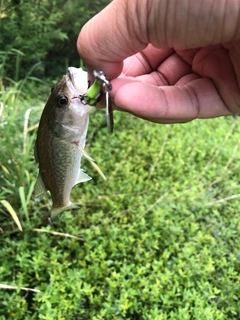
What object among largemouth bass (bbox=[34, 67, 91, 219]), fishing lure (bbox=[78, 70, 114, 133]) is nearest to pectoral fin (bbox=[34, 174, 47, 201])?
largemouth bass (bbox=[34, 67, 91, 219])

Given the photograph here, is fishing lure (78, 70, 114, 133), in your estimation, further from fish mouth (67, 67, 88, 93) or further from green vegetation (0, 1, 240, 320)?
green vegetation (0, 1, 240, 320)

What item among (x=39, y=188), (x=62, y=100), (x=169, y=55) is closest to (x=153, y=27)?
(x=62, y=100)

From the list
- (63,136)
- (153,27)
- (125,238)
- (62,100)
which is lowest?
(125,238)

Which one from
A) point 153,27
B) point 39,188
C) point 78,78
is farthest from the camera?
point 39,188

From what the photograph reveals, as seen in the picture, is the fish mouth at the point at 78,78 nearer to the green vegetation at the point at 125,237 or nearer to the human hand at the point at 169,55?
the human hand at the point at 169,55

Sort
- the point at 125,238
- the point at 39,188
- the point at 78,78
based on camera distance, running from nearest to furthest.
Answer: the point at 78,78 < the point at 39,188 < the point at 125,238

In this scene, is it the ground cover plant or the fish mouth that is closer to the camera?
the fish mouth

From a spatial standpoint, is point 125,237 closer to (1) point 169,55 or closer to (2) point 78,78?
(1) point 169,55

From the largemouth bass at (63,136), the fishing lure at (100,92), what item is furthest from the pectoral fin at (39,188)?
the fishing lure at (100,92)
